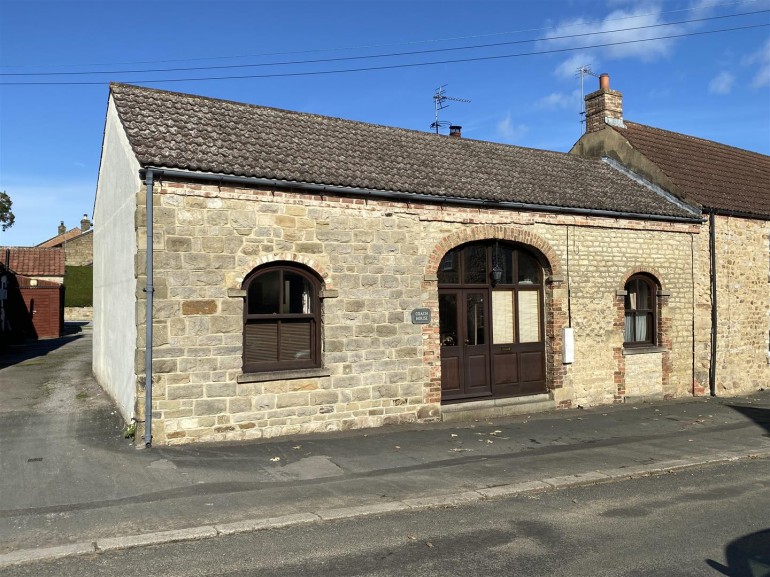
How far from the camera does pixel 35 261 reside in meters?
37.3

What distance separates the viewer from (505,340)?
40.5 ft

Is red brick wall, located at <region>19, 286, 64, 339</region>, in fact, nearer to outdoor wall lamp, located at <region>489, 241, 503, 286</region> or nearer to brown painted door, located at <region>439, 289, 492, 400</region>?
brown painted door, located at <region>439, 289, 492, 400</region>

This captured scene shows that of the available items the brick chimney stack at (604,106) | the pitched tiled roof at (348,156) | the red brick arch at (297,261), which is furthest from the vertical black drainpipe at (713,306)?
the red brick arch at (297,261)

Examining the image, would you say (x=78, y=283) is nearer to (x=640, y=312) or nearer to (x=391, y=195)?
(x=391, y=195)

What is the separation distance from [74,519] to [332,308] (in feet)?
16.4

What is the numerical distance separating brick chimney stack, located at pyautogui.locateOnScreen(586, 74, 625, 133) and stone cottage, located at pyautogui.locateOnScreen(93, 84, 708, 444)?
10.3ft

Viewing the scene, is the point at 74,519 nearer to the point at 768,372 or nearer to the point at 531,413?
the point at 531,413

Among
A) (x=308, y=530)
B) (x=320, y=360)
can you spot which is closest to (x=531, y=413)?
(x=320, y=360)

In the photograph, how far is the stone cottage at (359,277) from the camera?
900cm

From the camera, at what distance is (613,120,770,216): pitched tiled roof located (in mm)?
15445

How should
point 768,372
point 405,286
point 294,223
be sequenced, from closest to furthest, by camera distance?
point 294,223 < point 405,286 < point 768,372

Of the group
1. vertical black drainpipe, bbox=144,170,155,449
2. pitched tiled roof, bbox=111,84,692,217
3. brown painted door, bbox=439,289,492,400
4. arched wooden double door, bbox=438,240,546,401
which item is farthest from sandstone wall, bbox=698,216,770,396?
vertical black drainpipe, bbox=144,170,155,449

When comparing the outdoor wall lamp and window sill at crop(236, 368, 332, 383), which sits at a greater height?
the outdoor wall lamp

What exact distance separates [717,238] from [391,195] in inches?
355
